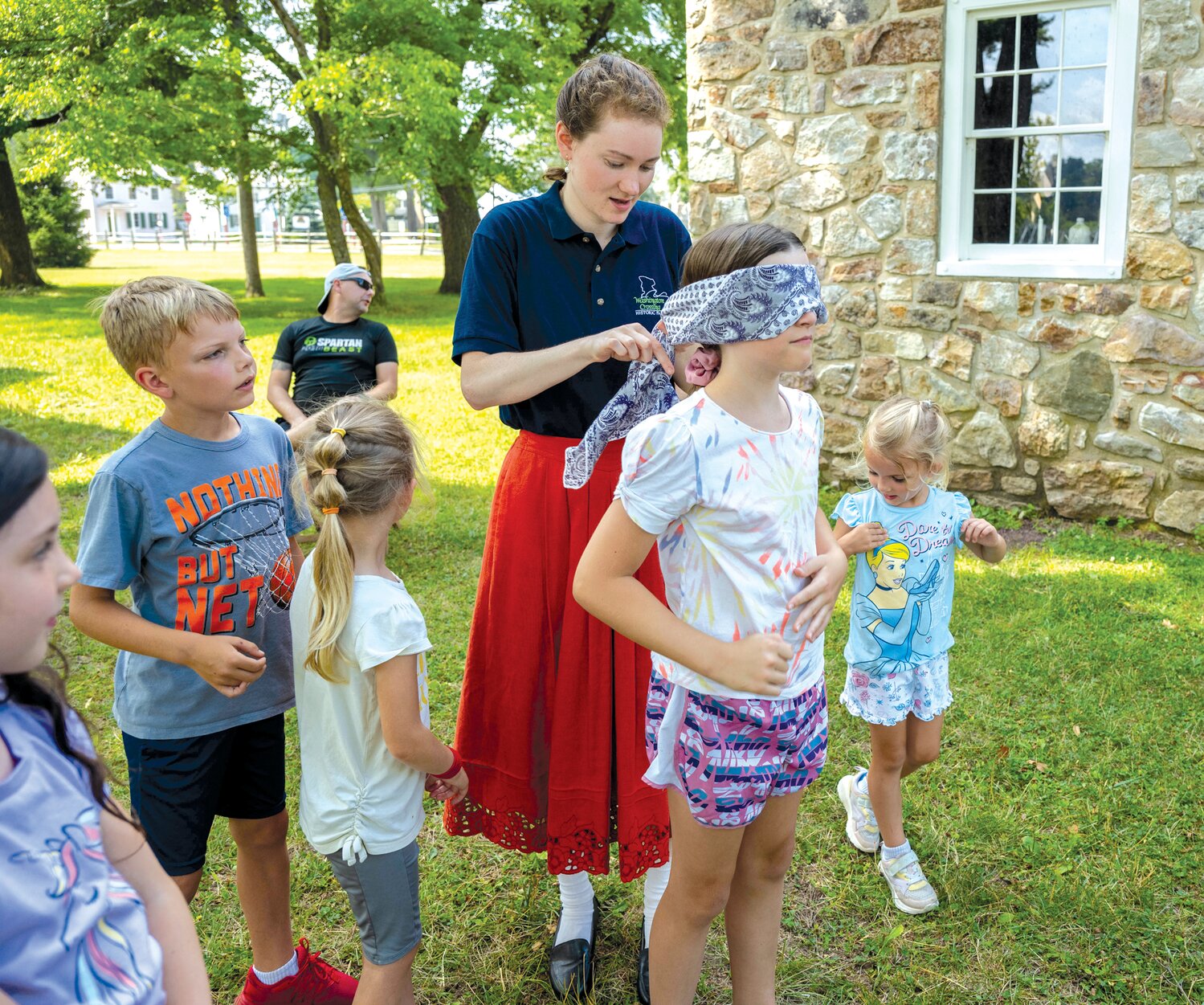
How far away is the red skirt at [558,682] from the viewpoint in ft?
7.57

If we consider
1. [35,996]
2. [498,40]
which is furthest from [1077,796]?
[498,40]

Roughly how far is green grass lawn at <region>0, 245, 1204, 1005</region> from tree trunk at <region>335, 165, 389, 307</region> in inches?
511

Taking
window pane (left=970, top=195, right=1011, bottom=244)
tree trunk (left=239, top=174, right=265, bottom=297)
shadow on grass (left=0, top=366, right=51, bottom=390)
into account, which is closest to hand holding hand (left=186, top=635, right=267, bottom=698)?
window pane (left=970, top=195, right=1011, bottom=244)

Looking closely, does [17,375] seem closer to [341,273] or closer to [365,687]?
[341,273]

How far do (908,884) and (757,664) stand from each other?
4.58 ft

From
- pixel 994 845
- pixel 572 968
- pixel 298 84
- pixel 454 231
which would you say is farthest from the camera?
pixel 454 231

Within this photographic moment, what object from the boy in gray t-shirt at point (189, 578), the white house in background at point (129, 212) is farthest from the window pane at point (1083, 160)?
the white house in background at point (129, 212)

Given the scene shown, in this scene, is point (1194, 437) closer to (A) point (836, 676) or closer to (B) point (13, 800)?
(A) point (836, 676)

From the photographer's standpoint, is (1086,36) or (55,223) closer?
(1086,36)

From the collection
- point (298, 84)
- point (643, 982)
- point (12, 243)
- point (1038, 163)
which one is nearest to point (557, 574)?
point (643, 982)

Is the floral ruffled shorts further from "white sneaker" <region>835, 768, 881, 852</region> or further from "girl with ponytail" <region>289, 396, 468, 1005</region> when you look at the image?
"girl with ponytail" <region>289, 396, 468, 1005</region>

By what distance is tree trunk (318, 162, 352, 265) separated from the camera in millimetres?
17234

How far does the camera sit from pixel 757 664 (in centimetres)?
164

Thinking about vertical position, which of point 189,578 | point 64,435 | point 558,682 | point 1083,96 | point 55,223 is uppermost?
point 55,223
